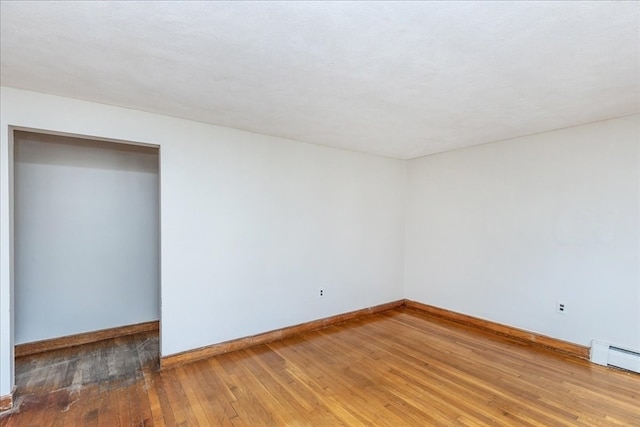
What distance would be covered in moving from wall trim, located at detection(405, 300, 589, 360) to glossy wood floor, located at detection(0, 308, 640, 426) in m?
0.14

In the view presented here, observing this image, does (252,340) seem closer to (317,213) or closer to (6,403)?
(317,213)

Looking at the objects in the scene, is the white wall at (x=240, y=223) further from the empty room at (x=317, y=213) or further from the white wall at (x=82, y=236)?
the white wall at (x=82, y=236)

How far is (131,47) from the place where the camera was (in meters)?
1.71

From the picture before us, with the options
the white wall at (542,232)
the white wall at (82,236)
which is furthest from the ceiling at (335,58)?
the white wall at (82,236)

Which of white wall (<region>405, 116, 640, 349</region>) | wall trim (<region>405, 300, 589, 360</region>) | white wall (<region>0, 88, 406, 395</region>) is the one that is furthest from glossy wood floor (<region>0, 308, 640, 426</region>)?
white wall (<region>405, 116, 640, 349</region>)

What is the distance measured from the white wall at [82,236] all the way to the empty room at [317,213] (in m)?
0.02

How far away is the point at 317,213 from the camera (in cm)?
395

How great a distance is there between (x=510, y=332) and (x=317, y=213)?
274 cm

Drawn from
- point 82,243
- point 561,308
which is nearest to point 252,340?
point 82,243

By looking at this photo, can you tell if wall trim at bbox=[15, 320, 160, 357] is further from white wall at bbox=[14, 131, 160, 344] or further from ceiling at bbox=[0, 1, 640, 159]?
ceiling at bbox=[0, 1, 640, 159]

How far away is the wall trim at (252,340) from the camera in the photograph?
2887 mm

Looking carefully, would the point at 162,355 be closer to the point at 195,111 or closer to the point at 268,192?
the point at 268,192

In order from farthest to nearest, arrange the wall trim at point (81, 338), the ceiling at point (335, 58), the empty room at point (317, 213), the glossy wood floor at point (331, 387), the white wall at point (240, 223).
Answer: the wall trim at point (81, 338) → the white wall at point (240, 223) → the glossy wood floor at point (331, 387) → the empty room at point (317, 213) → the ceiling at point (335, 58)

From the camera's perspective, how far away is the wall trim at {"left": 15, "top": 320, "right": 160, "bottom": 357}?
3102 millimetres
